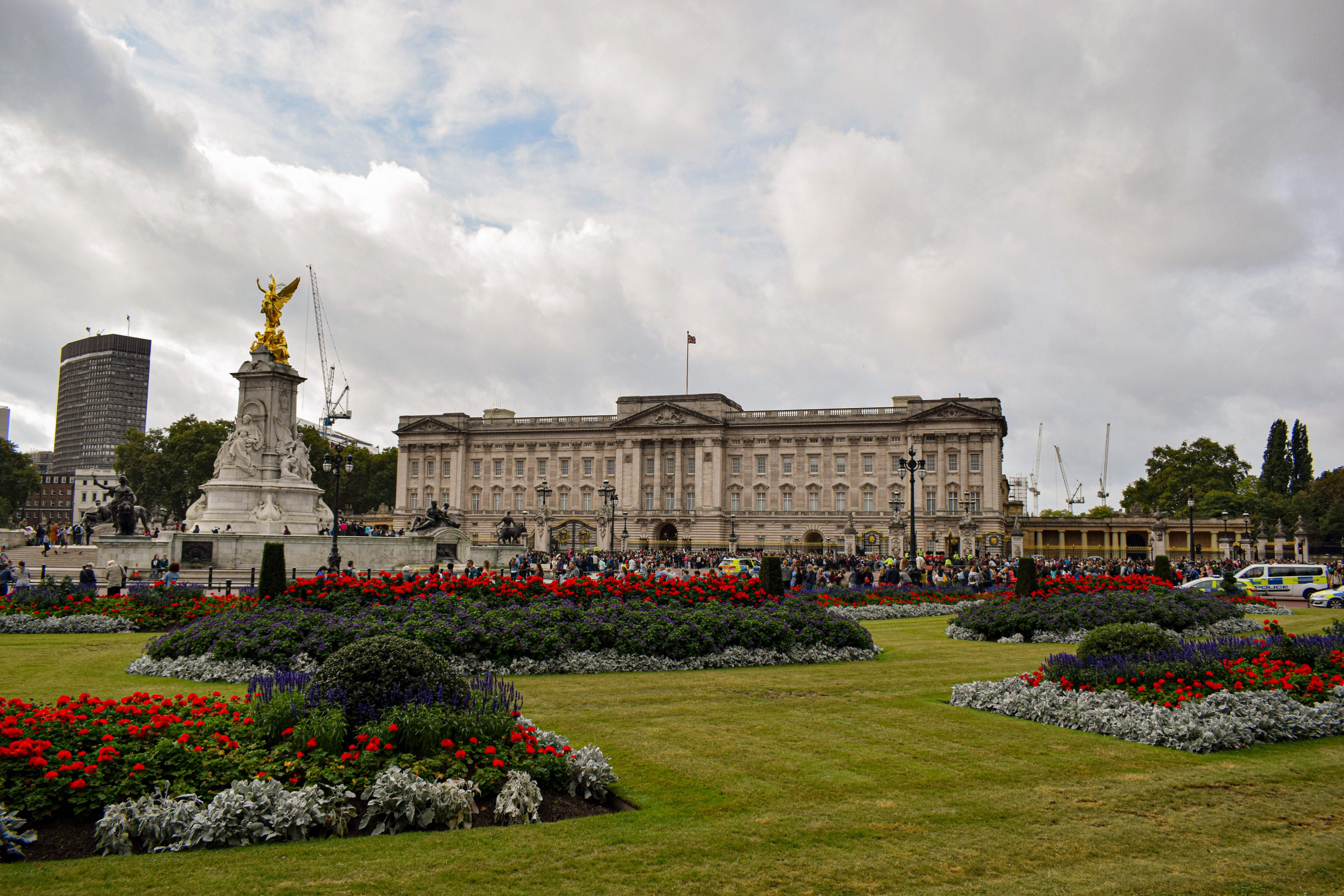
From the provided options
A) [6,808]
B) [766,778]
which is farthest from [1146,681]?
[6,808]

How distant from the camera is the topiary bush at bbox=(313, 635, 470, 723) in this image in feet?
26.3

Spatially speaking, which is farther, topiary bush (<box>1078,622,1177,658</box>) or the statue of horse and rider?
the statue of horse and rider

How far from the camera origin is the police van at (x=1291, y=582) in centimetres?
3297

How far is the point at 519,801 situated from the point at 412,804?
780 millimetres

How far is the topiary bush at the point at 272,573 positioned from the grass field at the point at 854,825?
202 inches

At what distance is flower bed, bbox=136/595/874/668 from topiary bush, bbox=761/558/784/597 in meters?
2.20

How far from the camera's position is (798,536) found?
87000 mm

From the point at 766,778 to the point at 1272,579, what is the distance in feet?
111

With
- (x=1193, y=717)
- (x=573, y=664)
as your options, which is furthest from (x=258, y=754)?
(x=1193, y=717)

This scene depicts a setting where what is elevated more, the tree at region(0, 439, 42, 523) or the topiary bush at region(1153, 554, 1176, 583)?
the tree at region(0, 439, 42, 523)

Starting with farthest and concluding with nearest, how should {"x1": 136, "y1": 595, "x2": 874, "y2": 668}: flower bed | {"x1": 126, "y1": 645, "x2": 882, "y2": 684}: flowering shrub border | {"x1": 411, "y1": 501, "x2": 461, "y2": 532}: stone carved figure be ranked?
1. {"x1": 411, "y1": 501, "x2": 461, "y2": 532}: stone carved figure
2. {"x1": 136, "y1": 595, "x2": 874, "y2": 668}: flower bed
3. {"x1": 126, "y1": 645, "x2": 882, "y2": 684}: flowering shrub border

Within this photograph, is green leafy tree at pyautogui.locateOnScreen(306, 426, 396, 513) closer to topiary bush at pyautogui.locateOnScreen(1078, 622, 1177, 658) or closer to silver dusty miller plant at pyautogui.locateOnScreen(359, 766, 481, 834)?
topiary bush at pyautogui.locateOnScreen(1078, 622, 1177, 658)

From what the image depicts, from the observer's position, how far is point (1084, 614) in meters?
Answer: 18.9

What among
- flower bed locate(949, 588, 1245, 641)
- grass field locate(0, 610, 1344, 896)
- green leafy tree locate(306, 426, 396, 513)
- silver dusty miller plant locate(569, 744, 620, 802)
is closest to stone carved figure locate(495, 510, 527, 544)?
flower bed locate(949, 588, 1245, 641)
